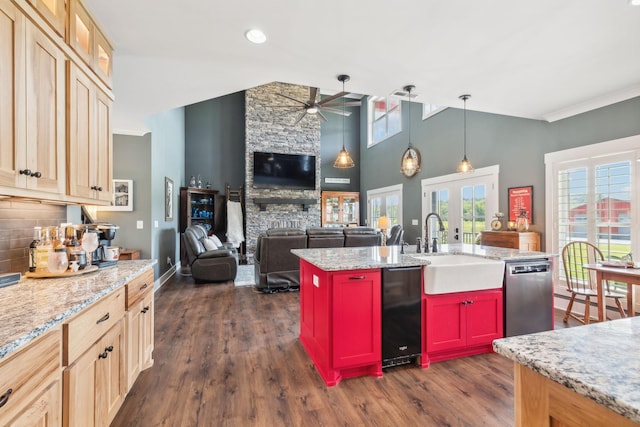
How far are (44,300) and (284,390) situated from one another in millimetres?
1562

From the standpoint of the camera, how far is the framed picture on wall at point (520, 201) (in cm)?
433

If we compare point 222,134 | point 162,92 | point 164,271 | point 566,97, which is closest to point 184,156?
point 222,134

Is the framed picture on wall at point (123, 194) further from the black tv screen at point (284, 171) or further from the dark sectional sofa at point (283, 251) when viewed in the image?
the black tv screen at point (284, 171)

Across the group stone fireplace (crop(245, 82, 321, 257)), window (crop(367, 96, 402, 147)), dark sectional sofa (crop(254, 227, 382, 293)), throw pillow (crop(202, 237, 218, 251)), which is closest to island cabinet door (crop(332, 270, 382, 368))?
dark sectional sofa (crop(254, 227, 382, 293))

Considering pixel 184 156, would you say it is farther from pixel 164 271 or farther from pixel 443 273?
pixel 443 273

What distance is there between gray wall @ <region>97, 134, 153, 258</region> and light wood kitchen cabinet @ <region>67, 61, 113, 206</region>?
240cm

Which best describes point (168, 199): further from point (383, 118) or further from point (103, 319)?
point (383, 118)

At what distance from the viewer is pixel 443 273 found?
94.3 inches

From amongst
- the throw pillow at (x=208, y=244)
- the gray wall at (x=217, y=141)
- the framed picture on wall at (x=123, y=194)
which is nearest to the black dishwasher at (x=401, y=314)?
the framed picture on wall at (x=123, y=194)

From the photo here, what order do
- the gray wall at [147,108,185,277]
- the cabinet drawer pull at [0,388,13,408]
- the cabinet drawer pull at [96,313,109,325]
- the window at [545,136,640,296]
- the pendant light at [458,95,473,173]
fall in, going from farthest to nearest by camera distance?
the gray wall at [147,108,185,277]
the pendant light at [458,95,473,173]
the window at [545,136,640,296]
the cabinet drawer pull at [96,313,109,325]
the cabinet drawer pull at [0,388,13,408]

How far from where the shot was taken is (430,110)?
6484 millimetres

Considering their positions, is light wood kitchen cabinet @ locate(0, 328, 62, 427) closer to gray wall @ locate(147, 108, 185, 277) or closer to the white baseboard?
gray wall @ locate(147, 108, 185, 277)

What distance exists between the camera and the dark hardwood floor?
183cm

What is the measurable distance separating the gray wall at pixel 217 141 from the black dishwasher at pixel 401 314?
692cm
